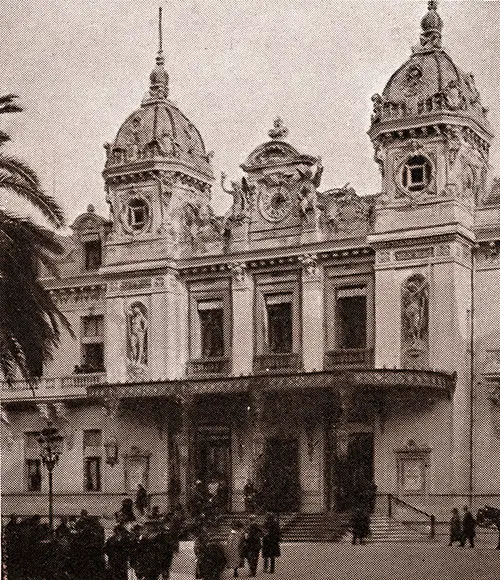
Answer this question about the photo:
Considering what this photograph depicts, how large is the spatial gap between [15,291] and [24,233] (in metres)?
0.95

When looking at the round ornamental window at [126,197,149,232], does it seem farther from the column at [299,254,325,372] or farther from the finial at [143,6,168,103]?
the column at [299,254,325,372]

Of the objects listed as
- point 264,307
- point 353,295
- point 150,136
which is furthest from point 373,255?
point 150,136

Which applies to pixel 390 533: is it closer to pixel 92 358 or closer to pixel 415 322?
pixel 415 322

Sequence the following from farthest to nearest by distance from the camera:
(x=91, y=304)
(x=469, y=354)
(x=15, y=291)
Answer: (x=91, y=304) → (x=469, y=354) → (x=15, y=291)

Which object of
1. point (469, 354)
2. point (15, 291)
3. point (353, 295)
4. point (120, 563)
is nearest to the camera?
point (120, 563)

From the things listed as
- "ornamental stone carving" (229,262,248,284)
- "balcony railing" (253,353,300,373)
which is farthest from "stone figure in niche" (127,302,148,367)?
"balcony railing" (253,353,300,373)

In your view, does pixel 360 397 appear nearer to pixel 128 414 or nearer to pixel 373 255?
pixel 373 255

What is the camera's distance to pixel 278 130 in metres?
26.0

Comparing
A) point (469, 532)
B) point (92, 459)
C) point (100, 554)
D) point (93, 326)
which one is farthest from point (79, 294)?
point (100, 554)

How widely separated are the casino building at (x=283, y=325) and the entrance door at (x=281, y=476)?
0.17ft

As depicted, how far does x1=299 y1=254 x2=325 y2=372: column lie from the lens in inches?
1225

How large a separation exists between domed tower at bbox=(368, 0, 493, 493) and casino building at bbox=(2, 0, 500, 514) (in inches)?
1.8

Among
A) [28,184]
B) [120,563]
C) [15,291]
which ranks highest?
[28,184]

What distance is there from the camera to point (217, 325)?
32906mm
